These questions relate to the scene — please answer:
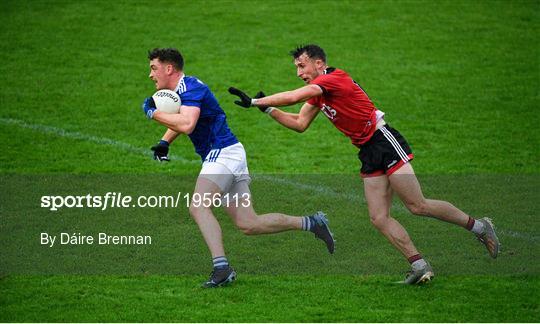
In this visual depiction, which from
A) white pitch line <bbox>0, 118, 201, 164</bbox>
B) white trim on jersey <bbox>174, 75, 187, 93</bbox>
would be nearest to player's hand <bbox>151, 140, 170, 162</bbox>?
white trim on jersey <bbox>174, 75, 187, 93</bbox>

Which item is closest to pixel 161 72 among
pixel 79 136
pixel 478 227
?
pixel 478 227

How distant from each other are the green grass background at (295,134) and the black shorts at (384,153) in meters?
1.15

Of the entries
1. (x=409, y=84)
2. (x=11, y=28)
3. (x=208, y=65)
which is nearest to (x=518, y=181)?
(x=409, y=84)

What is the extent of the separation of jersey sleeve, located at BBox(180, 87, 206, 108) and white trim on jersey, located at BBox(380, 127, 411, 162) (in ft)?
6.18

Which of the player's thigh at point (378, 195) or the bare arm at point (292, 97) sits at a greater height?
the bare arm at point (292, 97)

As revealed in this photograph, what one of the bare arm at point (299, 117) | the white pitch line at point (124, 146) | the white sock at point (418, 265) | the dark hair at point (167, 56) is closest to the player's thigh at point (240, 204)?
the bare arm at point (299, 117)

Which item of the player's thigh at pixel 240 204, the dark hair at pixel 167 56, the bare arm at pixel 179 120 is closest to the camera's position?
the bare arm at pixel 179 120

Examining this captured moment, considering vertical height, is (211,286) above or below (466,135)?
below

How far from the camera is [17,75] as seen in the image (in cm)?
1741

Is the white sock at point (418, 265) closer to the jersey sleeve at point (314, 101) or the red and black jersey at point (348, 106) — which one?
the red and black jersey at point (348, 106)

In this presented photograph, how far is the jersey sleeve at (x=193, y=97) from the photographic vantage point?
9219 mm

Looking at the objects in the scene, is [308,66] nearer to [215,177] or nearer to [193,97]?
[193,97]

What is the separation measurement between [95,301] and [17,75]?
9.77m

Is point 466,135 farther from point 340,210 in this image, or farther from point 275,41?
point 275,41
